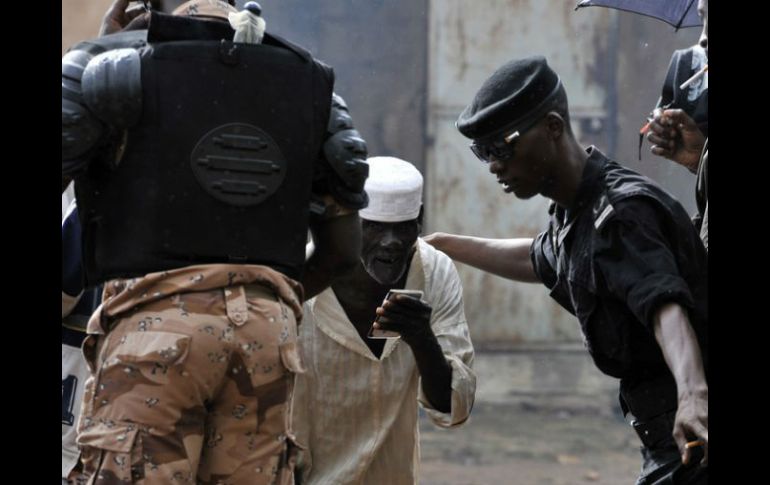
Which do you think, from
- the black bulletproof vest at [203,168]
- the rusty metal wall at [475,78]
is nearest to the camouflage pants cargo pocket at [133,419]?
the black bulletproof vest at [203,168]

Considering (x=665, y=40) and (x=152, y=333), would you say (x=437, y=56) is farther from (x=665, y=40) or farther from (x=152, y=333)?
(x=152, y=333)

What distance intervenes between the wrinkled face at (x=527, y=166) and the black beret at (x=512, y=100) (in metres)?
0.04

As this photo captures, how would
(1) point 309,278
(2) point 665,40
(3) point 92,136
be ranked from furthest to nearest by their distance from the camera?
(2) point 665,40, (1) point 309,278, (3) point 92,136

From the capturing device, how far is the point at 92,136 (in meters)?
3.31

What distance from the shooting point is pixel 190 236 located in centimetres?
340

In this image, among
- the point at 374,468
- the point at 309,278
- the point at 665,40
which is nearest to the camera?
the point at 309,278

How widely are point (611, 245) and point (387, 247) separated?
108 cm

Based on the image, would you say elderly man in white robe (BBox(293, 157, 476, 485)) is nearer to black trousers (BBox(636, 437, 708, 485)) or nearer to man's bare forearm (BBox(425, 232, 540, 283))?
man's bare forearm (BBox(425, 232, 540, 283))

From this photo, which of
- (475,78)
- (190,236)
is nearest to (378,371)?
(190,236)

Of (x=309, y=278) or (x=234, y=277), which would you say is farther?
(x=309, y=278)

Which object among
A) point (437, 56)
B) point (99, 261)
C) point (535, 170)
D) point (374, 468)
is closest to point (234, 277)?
point (99, 261)

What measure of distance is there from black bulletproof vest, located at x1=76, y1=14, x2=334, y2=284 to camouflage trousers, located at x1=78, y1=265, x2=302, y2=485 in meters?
0.07

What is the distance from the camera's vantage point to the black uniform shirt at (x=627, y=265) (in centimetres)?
376

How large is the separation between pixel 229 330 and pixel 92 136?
595 mm
